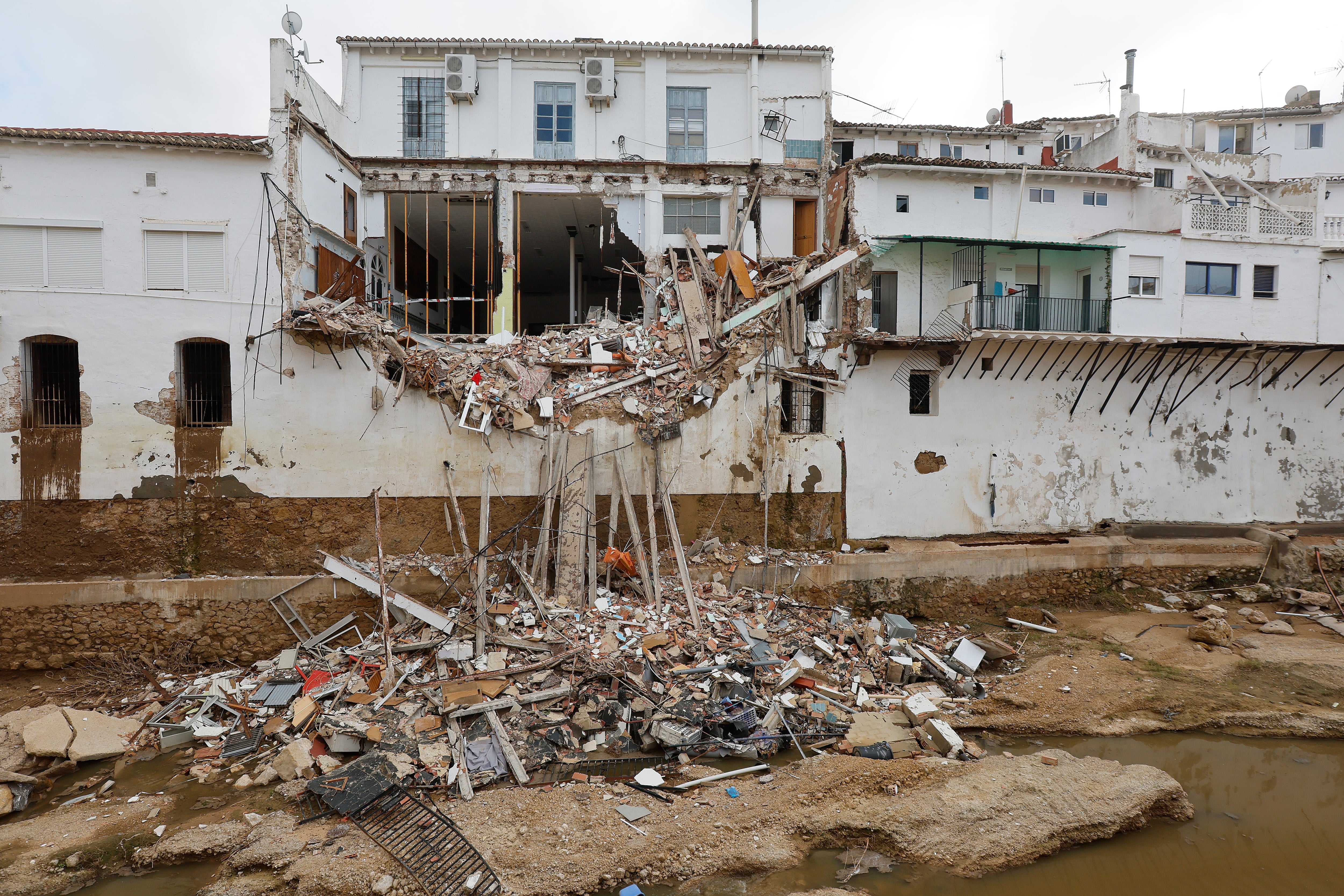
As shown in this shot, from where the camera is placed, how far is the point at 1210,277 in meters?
15.3

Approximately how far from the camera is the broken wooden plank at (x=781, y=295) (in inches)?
520

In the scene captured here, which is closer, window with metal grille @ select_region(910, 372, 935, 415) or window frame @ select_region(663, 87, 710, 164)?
window with metal grille @ select_region(910, 372, 935, 415)

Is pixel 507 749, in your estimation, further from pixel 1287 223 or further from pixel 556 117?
pixel 1287 223

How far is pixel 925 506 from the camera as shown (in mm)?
14367

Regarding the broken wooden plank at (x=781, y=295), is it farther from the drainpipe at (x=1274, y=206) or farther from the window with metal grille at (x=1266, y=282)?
the drainpipe at (x=1274, y=206)

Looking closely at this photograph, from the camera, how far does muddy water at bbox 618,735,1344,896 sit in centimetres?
668

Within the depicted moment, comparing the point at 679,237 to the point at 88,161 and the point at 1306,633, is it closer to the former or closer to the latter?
the point at 88,161

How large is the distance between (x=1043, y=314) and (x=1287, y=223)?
6.39m

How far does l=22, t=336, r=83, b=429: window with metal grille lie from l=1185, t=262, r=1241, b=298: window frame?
22.5 meters

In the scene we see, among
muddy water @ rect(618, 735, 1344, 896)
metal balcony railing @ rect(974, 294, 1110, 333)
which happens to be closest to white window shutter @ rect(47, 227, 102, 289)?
muddy water @ rect(618, 735, 1344, 896)

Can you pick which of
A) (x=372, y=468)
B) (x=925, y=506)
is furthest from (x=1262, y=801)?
(x=372, y=468)

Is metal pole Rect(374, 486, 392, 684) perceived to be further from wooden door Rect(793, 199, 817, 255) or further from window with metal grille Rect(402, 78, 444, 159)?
wooden door Rect(793, 199, 817, 255)

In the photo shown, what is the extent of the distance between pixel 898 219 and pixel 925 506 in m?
6.41

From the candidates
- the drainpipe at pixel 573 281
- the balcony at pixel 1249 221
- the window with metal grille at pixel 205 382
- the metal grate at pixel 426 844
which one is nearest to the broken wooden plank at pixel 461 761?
the metal grate at pixel 426 844
